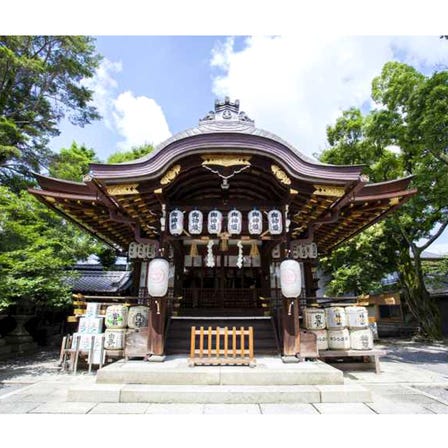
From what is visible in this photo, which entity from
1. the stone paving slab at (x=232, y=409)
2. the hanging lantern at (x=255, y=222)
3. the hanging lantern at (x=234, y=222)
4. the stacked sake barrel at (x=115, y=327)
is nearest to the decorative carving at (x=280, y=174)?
the hanging lantern at (x=255, y=222)

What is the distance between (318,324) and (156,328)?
4.47 m

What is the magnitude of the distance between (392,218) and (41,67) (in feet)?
64.2

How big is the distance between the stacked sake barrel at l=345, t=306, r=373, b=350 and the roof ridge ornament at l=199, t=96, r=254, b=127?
21.3 feet

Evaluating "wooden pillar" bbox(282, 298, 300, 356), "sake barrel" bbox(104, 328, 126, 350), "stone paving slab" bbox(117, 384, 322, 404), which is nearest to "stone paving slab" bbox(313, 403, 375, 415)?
"stone paving slab" bbox(117, 384, 322, 404)

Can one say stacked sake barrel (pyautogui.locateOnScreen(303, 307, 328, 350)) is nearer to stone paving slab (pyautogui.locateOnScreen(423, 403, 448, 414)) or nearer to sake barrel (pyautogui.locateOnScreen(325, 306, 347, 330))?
sake barrel (pyautogui.locateOnScreen(325, 306, 347, 330))

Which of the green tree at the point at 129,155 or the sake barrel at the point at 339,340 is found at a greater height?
the green tree at the point at 129,155

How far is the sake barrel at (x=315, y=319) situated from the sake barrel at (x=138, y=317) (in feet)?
14.8

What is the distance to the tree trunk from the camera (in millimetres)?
16812

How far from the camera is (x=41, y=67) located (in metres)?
14.8

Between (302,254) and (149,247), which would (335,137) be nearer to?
(302,254)

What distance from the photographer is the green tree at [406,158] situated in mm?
11523

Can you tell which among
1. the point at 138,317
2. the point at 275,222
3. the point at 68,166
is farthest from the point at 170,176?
the point at 68,166

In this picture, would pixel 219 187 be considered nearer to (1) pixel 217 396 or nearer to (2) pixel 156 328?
(2) pixel 156 328

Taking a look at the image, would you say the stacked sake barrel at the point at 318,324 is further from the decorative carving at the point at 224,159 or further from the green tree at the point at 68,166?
the green tree at the point at 68,166
